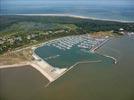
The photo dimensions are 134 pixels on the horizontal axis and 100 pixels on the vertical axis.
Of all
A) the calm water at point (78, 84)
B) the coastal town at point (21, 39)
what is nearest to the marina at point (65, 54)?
the calm water at point (78, 84)

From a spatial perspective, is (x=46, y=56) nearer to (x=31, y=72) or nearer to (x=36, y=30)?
(x=31, y=72)

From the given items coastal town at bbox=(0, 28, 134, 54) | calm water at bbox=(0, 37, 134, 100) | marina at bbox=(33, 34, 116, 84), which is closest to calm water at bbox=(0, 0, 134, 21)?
coastal town at bbox=(0, 28, 134, 54)

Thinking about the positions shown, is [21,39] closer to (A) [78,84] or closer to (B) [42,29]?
(B) [42,29]

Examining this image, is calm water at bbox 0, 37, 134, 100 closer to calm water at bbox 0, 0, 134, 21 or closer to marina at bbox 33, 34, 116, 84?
marina at bbox 33, 34, 116, 84

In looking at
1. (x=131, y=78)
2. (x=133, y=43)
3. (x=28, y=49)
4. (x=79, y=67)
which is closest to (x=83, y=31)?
(x=133, y=43)

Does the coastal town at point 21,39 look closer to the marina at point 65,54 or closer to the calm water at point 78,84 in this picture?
the marina at point 65,54

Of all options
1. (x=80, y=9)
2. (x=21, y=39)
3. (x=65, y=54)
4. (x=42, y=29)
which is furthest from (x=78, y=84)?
(x=80, y=9)
